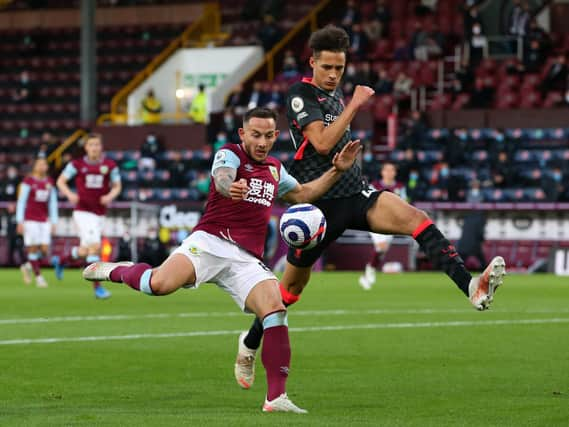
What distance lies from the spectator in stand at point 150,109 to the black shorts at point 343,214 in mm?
31092

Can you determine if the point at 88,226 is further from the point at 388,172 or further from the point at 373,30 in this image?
the point at 373,30

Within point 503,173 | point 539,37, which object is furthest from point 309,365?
point 539,37

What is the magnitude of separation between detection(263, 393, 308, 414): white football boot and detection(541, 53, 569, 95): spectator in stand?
27.9 metres

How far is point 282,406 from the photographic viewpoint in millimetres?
7469

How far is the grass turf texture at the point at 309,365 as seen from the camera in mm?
7402

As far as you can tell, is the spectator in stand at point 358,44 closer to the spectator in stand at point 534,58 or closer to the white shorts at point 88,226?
the spectator in stand at point 534,58

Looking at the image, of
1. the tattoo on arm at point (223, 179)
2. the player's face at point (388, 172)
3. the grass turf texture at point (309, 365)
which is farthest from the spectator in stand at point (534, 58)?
the tattoo on arm at point (223, 179)

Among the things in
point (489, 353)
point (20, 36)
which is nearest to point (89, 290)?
point (489, 353)

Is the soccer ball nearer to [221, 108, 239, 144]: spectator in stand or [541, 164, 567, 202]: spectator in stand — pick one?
[541, 164, 567, 202]: spectator in stand

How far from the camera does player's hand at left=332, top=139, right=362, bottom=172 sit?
8984mm

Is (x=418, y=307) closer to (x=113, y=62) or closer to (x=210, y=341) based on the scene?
(x=210, y=341)

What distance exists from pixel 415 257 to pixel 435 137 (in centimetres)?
374

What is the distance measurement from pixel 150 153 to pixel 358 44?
6.74m

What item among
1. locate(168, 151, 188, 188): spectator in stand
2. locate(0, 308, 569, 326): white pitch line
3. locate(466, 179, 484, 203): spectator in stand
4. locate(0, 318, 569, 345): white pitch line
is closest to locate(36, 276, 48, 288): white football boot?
locate(0, 308, 569, 326): white pitch line
